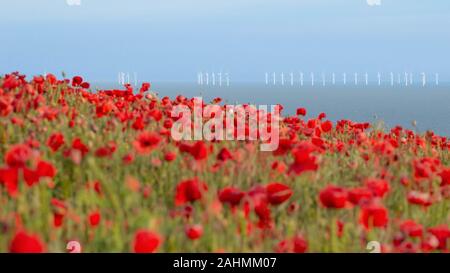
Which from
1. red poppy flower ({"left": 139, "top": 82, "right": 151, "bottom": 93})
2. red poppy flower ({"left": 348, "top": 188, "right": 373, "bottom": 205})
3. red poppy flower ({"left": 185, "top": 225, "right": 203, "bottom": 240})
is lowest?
red poppy flower ({"left": 185, "top": 225, "right": 203, "bottom": 240})

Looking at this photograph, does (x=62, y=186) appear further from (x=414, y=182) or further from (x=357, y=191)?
(x=414, y=182)

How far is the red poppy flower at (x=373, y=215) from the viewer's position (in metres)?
4.12

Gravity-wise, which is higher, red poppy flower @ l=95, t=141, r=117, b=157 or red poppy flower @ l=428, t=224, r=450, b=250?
red poppy flower @ l=95, t=141, r=117, b=157

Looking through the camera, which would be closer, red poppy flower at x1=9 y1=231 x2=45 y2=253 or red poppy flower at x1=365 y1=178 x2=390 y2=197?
red poppy flower at x1=9 y1=231 x2=45 y2=253

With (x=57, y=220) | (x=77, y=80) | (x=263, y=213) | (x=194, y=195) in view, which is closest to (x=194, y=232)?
(x=194, y=195)

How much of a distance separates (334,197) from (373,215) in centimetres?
29

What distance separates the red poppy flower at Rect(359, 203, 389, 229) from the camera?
412cm

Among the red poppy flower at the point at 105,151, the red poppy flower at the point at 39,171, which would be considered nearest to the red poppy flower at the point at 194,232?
the red poppy flower at the point at 39,171

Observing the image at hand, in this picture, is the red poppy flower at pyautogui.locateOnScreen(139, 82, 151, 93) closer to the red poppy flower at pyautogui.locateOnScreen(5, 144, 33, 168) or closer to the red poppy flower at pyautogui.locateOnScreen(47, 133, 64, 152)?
the red poppy flower at pyautogui.locateOnScreen(47, 133, 64, 152)

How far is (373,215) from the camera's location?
4164mm

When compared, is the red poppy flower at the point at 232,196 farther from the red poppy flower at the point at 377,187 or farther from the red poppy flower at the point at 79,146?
the red poppy flower at the point at 79,146

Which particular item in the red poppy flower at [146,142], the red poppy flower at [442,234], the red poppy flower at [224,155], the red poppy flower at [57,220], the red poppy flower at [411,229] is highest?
the red poppy flower at [146,142]

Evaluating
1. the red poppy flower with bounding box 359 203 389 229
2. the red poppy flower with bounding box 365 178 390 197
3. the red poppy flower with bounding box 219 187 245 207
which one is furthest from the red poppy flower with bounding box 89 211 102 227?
the red poppy flower with bounding box 365 178 390 197
